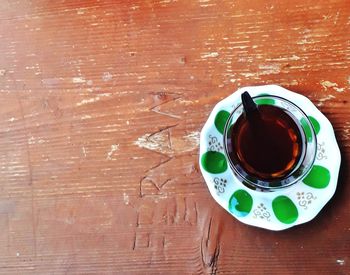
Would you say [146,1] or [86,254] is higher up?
[146,1]

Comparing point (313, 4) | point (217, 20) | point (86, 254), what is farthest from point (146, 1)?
point (86, 254)

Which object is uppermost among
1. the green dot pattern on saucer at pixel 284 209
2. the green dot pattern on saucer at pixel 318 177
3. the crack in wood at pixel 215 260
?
the green dot pattern on saucer at pixel 318 177

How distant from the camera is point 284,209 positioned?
0.68m

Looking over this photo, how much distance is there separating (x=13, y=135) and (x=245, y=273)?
33 cm

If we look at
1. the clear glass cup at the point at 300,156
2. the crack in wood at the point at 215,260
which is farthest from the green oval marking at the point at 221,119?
the crack in wood at the point at 215,260

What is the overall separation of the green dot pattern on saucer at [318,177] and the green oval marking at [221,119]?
4.5 inches

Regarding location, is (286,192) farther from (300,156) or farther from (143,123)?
(143,123)

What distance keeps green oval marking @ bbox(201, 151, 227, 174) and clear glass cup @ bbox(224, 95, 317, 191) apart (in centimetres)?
2

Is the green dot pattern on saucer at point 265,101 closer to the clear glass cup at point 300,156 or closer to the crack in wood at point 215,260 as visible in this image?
the clear glass cup at point 300,156

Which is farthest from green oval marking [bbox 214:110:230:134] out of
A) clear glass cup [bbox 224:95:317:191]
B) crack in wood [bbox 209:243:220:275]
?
crack in wood [bbox 209:243:220:275]

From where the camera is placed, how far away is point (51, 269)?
2.40 ft

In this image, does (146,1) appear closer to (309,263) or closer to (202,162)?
(202,162)

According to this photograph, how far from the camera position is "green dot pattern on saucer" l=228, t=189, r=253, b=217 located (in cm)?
69

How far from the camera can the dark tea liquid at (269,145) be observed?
0.67 meters
